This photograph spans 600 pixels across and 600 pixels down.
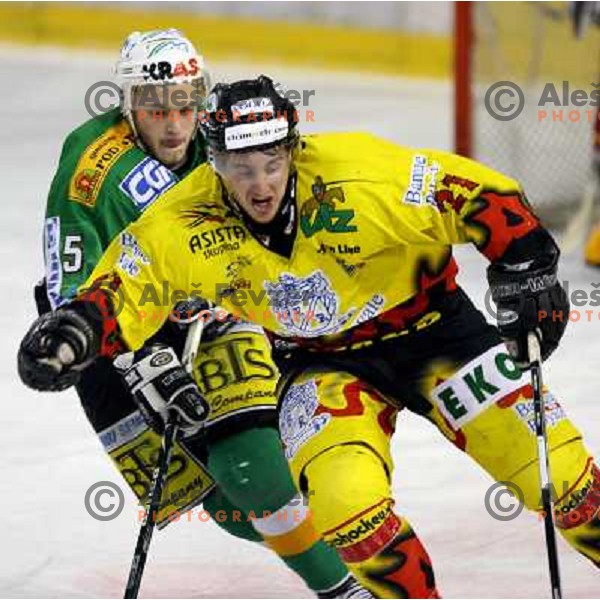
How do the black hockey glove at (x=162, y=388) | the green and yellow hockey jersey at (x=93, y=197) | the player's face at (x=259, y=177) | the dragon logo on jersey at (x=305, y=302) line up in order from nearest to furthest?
the player's face at (x=259, y=177), the dragon logo on jersey at (x=305, y=302), the black hockey glove at (x=162, y=388), the green and yellow hockey jersey at (x=93, y=197)

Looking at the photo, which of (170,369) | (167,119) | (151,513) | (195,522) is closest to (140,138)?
(167,119)

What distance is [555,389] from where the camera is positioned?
246 inches

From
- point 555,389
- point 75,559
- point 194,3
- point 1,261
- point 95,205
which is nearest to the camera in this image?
point 95,205

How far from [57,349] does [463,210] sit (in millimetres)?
781

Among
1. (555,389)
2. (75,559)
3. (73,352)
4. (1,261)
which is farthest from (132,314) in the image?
(1,261)

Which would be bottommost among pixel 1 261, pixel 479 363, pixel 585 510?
pixel 1 261

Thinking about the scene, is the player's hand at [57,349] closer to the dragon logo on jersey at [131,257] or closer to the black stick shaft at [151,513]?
the dragon logo on jersey at [131,257]

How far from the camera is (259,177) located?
3947 millimetres

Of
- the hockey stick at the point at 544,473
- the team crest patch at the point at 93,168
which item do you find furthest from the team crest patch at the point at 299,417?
the team crest patch at the point at 93,168

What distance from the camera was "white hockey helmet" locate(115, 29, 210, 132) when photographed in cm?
471

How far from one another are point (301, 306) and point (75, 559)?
1.37 metres

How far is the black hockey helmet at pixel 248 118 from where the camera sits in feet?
12.9

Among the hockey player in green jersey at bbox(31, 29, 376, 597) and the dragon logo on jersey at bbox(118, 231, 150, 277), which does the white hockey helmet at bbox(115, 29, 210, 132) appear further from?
the dragon logo on jersey at bbox(118, 231, 150, 277)

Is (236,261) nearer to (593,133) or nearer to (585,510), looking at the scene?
(585,510)
